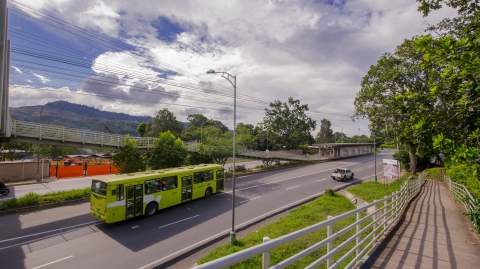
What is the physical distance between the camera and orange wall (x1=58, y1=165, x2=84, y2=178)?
30875mm

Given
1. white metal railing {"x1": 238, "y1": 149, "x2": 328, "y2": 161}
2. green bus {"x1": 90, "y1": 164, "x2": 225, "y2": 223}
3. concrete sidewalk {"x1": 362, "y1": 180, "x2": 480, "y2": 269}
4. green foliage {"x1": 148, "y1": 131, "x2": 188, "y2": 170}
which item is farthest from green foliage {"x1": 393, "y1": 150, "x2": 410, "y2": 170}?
green foliage {"x1": 148, "y1": 131, "x2": 188, "y2": 170}

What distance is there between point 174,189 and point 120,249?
6166 millimetres

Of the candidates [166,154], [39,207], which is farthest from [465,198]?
[39,207]

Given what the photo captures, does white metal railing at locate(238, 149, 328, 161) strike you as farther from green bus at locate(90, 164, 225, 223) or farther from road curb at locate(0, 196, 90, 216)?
road curb at locate(0, 196, 90, 216)

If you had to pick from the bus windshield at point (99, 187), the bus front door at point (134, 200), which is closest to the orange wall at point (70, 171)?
the bus windshield at point (99, 187)

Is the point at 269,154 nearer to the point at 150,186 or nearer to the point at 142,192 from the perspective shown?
the point at 150,186

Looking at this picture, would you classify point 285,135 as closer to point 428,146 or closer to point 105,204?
point 105,204

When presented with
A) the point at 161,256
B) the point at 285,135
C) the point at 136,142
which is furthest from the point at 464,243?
the point at 285,135

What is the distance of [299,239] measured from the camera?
947cm

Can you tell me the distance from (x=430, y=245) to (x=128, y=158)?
66.8 ft

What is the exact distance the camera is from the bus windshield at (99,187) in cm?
1295

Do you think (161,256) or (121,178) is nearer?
(161,256)

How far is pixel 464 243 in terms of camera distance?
20.9 feet

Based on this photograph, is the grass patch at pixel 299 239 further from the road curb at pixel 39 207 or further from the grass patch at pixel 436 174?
the grass patch at pixel 436 174
